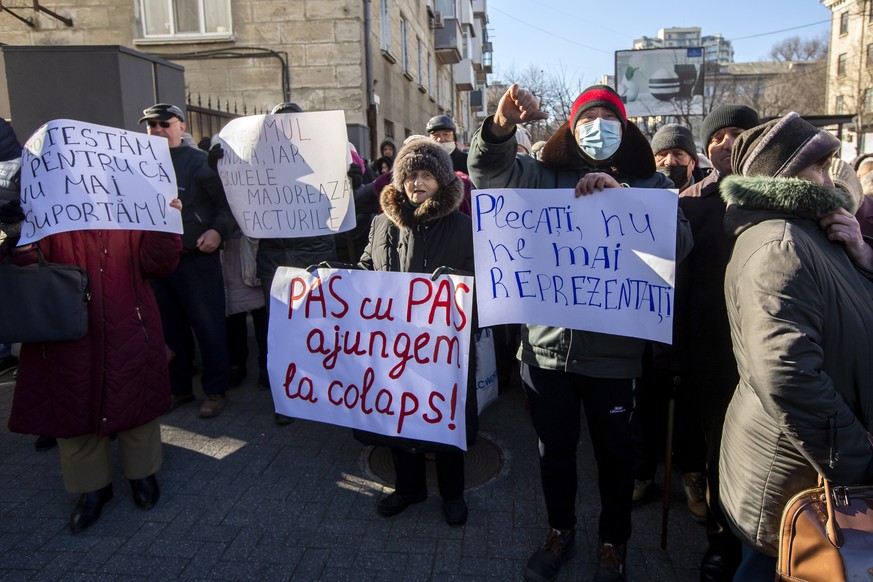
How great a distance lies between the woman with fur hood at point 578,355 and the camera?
7.34 ft

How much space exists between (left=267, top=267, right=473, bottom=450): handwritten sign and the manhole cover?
0.65 meters

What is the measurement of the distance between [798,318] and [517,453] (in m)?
2.27

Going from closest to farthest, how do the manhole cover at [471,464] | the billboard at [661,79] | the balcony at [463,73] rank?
the manhole cover at [471,464] → the billboard at [661,79] → the balcony at [463,73]

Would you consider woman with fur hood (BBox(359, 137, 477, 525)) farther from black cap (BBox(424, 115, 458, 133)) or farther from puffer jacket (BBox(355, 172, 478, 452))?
black cap (BBox(424, 115, 458, 133))

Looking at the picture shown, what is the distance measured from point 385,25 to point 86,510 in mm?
11283

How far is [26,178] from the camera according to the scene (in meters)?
2.73

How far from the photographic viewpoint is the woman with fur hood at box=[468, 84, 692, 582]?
2.24 m

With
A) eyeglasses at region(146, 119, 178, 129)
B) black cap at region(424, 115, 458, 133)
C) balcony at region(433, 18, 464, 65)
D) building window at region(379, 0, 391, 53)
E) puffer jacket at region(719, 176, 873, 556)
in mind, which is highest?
balcony at region(433, 18, 464, 65)

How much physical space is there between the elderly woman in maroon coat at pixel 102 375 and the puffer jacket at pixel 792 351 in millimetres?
2718

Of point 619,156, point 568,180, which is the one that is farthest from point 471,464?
point 619,156

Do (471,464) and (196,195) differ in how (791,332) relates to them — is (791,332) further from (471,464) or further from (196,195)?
(196,195)

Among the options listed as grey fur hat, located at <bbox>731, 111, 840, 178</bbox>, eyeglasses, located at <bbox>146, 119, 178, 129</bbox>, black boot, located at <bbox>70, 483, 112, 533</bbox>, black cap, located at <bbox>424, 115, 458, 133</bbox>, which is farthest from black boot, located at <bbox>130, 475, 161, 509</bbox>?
black cap, located at <bbox>424, 115, 458, 133</bbox>

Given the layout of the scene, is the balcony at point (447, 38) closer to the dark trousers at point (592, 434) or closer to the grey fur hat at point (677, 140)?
the grey fur hat at point (677, 140)

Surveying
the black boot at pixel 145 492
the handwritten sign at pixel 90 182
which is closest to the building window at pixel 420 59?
the handwritten sign at pixel 90 182
